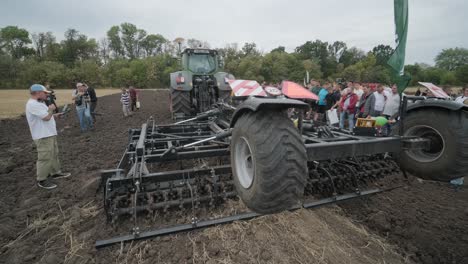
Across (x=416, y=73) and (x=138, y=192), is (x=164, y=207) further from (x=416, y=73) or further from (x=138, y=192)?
(x=416, y=73)

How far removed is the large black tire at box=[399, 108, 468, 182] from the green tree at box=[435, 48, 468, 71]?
64.4 metres

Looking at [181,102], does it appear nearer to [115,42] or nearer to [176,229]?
[176,229]

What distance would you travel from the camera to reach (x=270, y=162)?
1.70 m

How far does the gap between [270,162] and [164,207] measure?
143cm

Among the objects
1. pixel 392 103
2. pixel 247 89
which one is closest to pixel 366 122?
pixel 247 89

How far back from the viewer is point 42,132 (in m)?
4.15

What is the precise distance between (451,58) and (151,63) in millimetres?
60985

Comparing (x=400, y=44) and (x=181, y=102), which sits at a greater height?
(x=400, y=44)

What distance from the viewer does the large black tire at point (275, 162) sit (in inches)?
67.0

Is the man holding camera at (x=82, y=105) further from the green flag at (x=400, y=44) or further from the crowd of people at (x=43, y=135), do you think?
the green flag at (x=400, y=44)

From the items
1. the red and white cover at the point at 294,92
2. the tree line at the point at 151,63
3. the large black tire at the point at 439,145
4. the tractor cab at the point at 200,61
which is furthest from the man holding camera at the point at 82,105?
the tree line at the point at 151,63

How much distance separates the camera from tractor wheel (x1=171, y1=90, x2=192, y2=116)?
784 centimetres

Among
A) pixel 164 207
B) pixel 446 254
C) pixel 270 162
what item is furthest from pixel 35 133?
pixel 446 254

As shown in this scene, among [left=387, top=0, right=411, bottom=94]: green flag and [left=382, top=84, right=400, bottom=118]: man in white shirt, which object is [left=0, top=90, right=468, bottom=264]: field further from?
[left=382, top=84, right=400, bottom=118]: man in white shirt
